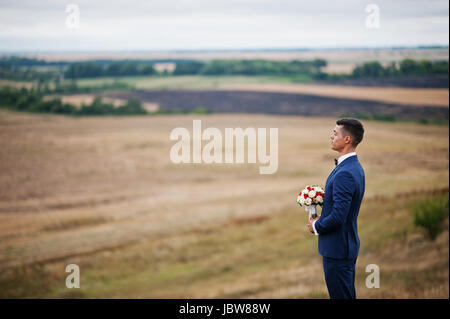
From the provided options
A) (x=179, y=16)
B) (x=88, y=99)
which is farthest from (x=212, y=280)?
(x=179, y=16)

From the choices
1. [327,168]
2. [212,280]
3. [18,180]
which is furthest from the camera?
[327,168]

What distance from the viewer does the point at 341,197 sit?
2.14m

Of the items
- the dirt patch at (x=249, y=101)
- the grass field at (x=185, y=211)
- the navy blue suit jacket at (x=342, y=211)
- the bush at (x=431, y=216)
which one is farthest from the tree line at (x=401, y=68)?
the navy blue suit jacket at (x=342, y=211)

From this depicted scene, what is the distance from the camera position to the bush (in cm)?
1062

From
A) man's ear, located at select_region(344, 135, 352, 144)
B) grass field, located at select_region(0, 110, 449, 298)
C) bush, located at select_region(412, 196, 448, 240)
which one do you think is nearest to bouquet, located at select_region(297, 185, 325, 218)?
Result: man's ear, located at select_region(344, 135, 352, 144)

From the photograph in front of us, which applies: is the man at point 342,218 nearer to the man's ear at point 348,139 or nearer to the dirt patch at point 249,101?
the man's ear at point 348,139

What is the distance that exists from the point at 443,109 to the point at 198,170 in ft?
30.7

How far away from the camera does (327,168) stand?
599 inches

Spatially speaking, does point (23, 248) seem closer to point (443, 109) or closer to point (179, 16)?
point (179, 16)

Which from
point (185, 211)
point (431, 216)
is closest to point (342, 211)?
point (431, 216)

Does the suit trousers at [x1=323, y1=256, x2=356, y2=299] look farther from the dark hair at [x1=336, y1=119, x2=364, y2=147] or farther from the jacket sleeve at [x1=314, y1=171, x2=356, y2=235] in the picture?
the dark hair at [x1=336, y1=119, x2=364, y2=147]

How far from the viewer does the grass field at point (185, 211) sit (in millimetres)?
9406

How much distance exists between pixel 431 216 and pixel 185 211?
25.6ft

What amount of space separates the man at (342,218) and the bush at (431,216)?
968 cm
